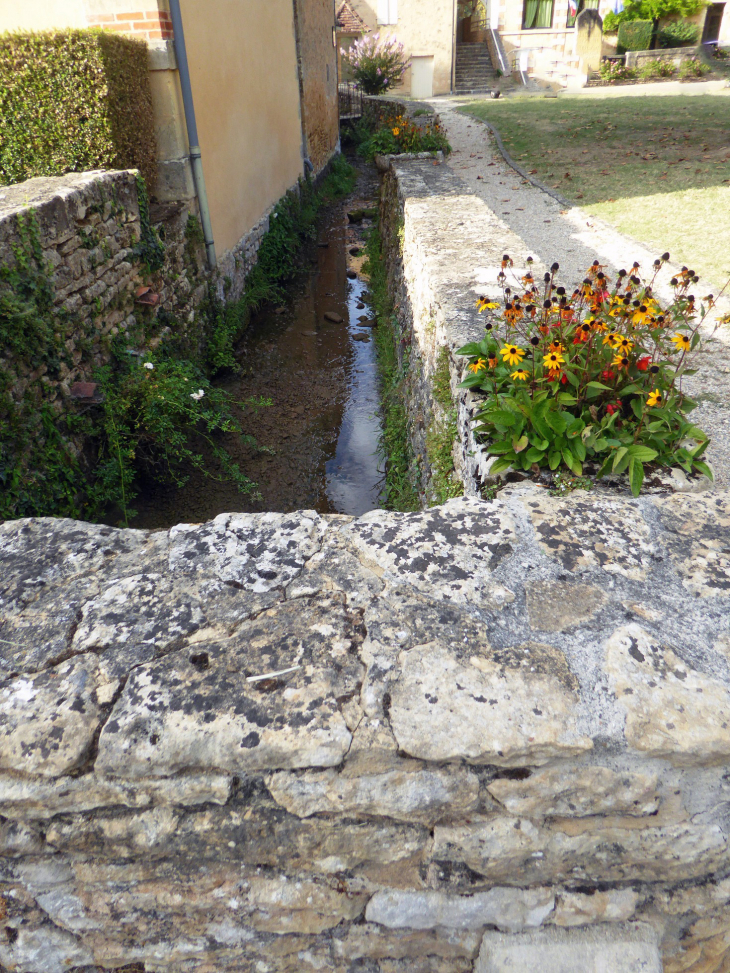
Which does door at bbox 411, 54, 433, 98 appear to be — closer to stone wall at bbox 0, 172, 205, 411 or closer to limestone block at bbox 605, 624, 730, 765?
stone wall at bbox 0, 172, 205, 411

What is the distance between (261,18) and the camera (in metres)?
7.59

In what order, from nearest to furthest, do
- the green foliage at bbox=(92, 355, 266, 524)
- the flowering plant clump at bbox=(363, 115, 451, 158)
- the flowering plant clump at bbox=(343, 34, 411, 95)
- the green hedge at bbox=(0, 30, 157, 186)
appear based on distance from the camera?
the green foliage at bbox=(92, 355, 266, 524)
the green hedge at bbox=(0, 30, 157, 186)
the flowering plant clump at bbox=(363, 115, 451, 158)
the flowering plant clump at bbox=(343, 34, 411, 95)

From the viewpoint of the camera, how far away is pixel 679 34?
22141 mm

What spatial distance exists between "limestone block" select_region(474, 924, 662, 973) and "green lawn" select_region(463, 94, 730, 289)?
4.55 metres

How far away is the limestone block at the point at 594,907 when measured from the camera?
146cm

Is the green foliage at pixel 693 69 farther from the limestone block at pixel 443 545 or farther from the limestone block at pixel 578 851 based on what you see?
the limestone block at pixel 578 851

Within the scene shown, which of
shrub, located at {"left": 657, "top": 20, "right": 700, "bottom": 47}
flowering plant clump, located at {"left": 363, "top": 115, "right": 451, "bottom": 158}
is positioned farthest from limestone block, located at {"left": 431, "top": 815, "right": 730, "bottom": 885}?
shrub, located at {"left": 657, "top": 20, "right": 700, "bottom": 47}

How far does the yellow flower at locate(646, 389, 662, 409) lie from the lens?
1959mm

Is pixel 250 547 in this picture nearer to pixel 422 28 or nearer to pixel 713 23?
pixel 422 28

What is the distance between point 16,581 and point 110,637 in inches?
14.4

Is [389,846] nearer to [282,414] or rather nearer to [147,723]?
[147,723]

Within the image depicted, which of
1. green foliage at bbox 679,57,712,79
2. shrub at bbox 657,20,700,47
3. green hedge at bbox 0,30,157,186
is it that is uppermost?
shrub at bbox 657,20,700,47

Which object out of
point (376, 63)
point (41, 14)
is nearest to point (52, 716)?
point (41, 14)

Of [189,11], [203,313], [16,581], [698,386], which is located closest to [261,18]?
[189,11]
